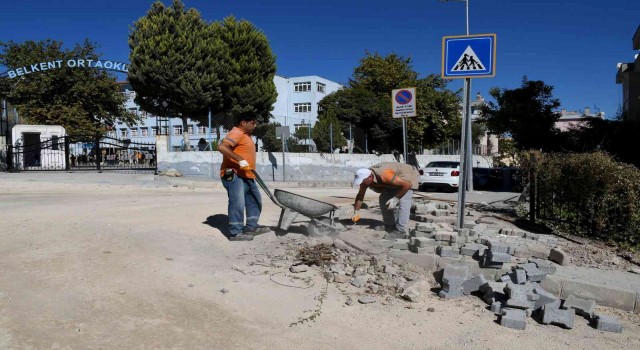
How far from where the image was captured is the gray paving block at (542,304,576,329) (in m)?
3.77

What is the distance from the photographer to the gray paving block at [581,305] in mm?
3961

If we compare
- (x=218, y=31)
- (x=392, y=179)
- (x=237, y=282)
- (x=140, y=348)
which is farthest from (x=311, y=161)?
(x=140, y=348)

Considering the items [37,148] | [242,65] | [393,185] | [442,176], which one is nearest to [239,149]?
[393,185]

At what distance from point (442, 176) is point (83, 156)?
48.2 feet

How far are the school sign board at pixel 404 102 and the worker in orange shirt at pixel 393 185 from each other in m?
4.30

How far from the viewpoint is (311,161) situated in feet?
68.5

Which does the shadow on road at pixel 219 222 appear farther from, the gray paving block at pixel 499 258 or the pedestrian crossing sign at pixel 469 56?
the pedestrian crossing sign at pixel 469 56

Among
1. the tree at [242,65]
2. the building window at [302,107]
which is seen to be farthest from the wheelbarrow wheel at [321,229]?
the building window at [302,107]

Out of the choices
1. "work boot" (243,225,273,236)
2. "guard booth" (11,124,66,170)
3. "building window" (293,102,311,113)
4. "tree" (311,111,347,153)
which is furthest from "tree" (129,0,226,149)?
"building window" (293,102,311,113)

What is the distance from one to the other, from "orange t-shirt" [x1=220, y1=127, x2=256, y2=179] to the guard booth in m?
16.1

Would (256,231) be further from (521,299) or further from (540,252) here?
(540,252)

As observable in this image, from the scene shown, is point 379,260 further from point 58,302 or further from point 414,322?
point 58,302

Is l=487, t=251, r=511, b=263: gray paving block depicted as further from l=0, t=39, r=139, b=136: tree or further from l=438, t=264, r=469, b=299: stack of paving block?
l=0, t=39, r=139, b=136: tree

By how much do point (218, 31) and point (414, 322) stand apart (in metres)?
25.8
